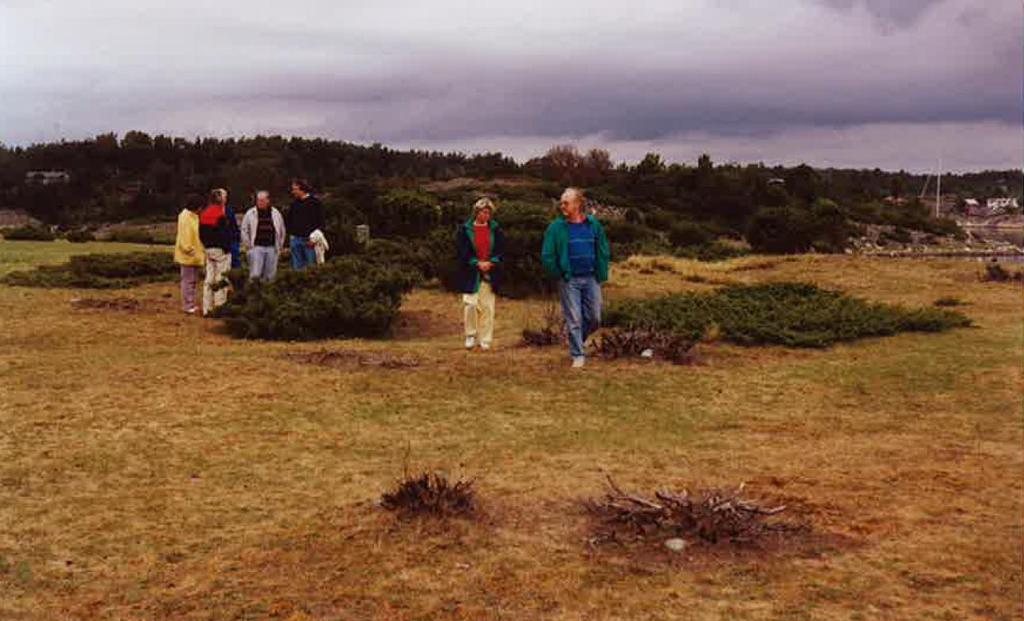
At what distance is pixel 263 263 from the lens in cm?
1468

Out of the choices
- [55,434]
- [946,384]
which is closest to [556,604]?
[55,434]

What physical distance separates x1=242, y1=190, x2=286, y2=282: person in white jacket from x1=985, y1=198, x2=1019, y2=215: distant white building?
9415cm

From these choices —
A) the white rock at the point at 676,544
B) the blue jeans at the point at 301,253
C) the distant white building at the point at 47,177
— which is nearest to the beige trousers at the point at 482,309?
the blue jeans at the point at 301,253

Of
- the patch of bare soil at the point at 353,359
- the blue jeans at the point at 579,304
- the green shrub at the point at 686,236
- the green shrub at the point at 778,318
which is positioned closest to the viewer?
the blue jeans at the point at 579,304

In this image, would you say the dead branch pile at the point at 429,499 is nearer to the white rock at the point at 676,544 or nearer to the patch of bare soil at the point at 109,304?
the white rock at the point at 676,544

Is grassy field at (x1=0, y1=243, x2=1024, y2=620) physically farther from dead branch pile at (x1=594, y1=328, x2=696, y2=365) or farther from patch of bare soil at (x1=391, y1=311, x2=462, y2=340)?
patch of bare soil at (x1=391, y1=311, x2=462, y2=340)

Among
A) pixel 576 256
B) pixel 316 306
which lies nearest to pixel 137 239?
pixel 316 306

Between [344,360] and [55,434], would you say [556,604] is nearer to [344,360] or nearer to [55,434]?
[55,434]

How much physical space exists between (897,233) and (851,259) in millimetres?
26773

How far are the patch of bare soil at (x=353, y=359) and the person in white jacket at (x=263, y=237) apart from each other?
3.32 metres

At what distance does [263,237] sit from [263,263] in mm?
464

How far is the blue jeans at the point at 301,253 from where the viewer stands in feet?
51.9

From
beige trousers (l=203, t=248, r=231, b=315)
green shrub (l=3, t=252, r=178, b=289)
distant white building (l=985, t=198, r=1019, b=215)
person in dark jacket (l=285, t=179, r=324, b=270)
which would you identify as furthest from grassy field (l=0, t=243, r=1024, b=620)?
distant white building (l=985, t=198, r=1019, b=215)

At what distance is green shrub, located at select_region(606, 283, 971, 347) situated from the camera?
43.3ft
